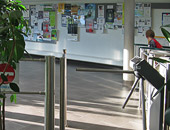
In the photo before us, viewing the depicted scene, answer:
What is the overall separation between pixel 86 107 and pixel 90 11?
564cm

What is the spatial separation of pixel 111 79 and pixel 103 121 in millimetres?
3565

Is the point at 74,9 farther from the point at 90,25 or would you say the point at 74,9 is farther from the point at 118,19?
the point at 118,19

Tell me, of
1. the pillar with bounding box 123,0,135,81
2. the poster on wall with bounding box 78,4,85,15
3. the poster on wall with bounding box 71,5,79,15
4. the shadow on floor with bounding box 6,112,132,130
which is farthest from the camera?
the poster on wall with bounding box 71,5,79,15

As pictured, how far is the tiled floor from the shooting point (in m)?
4.87

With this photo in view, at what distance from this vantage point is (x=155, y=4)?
9141mm

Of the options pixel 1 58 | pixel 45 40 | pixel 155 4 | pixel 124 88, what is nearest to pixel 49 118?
pixel 1 58

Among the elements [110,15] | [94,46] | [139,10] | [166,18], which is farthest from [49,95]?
[94,46]

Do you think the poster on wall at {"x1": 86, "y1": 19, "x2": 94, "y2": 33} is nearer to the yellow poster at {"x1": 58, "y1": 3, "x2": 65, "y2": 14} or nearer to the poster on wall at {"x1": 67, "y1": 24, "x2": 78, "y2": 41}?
the poster on wall at {"x1": 67, "y1": 24, "x2": 78, "y2": 41}

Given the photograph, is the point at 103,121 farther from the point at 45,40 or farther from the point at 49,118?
the point at 45,40

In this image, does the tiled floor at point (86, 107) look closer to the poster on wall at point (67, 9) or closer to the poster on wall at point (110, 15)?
the poster on wall at point (110, 15)

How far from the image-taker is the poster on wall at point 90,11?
1070cm

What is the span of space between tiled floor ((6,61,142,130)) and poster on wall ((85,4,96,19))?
2.86 m

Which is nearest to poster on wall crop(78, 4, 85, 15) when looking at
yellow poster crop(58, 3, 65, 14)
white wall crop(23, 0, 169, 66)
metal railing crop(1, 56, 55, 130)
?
white wall crop(23, 0, 169, 66)

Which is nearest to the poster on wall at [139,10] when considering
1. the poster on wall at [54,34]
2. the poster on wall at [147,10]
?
the poster on wall at [147,10]
